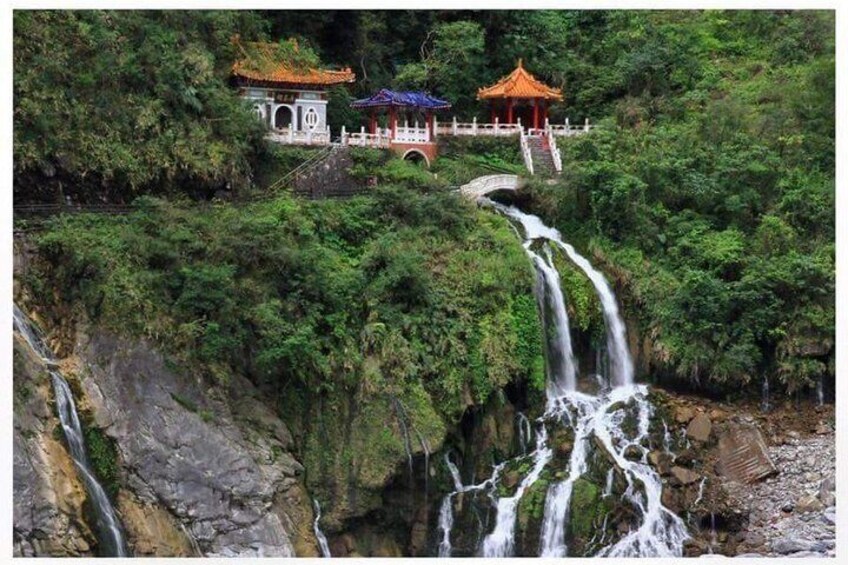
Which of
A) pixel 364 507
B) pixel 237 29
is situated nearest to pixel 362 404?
pixel 364 507

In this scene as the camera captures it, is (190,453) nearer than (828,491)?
Yes

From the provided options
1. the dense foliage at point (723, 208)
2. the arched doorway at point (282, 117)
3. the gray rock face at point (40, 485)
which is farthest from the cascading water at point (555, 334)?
the gray rock face at point (40, 485)

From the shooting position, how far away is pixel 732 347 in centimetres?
2391

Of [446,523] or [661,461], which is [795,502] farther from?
[446,523]

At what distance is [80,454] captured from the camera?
18.5 m

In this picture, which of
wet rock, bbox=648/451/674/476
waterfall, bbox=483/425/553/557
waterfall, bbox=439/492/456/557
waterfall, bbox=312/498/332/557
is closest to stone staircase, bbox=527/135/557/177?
wet rock, bbox=648/451/674/476

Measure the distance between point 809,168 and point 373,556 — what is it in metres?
13.7

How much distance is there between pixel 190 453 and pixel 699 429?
9097 mm

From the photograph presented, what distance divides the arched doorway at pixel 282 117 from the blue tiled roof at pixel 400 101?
1504 mm

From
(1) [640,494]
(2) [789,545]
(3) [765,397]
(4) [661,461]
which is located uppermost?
(3) [765,397]

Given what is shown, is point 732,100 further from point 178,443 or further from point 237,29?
point 178,443

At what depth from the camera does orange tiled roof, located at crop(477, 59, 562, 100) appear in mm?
31234

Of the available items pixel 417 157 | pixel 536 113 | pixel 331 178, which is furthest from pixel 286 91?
pixel 536 113

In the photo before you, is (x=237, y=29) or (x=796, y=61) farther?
(x=796, y=61)
